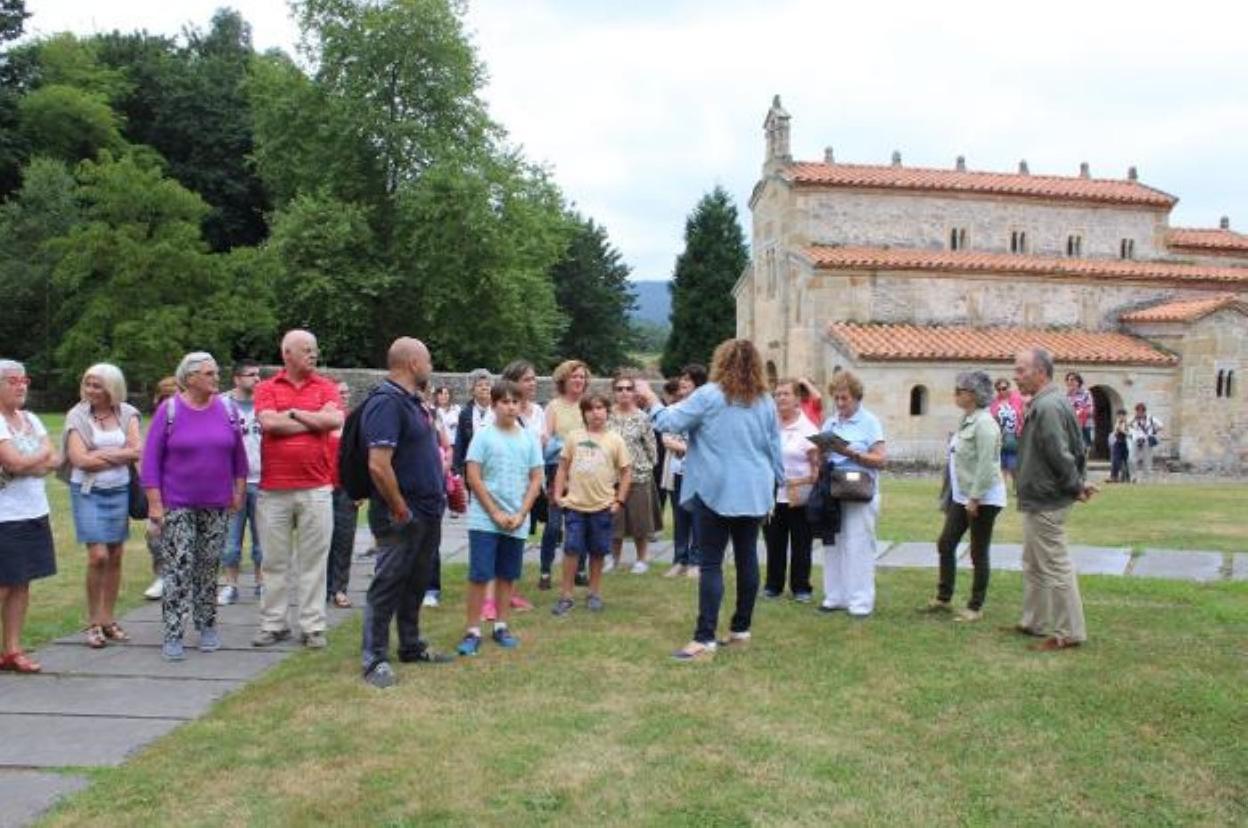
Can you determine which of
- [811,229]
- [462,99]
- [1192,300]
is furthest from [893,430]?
[462,99]

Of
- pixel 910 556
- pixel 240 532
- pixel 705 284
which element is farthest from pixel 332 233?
pixel 910 556

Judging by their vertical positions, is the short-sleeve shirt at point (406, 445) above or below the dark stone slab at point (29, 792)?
above

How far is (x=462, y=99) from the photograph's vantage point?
38.9 metres

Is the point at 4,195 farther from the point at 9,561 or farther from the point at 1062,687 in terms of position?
the point at 1062,687

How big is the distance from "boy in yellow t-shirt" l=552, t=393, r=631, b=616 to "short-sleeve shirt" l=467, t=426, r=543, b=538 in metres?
1.01

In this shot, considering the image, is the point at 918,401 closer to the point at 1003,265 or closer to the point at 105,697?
the point at 1003,265

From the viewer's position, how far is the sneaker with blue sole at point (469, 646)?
7.01 meters

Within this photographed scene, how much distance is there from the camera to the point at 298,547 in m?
7.31

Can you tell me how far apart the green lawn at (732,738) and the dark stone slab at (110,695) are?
291mm

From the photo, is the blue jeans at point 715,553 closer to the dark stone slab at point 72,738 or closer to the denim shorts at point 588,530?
the denim shorts at point 588,530

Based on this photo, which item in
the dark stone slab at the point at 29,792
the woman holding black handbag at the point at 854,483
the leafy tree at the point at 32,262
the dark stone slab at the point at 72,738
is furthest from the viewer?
the leafy tree at the point at 32,262

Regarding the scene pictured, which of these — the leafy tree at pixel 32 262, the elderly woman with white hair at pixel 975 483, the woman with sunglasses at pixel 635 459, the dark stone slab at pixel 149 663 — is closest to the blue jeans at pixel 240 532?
the dark stone slab at pixel 149 663

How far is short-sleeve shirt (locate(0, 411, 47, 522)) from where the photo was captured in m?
6.54

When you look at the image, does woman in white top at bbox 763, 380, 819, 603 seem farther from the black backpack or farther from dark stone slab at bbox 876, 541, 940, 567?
the black backpack
